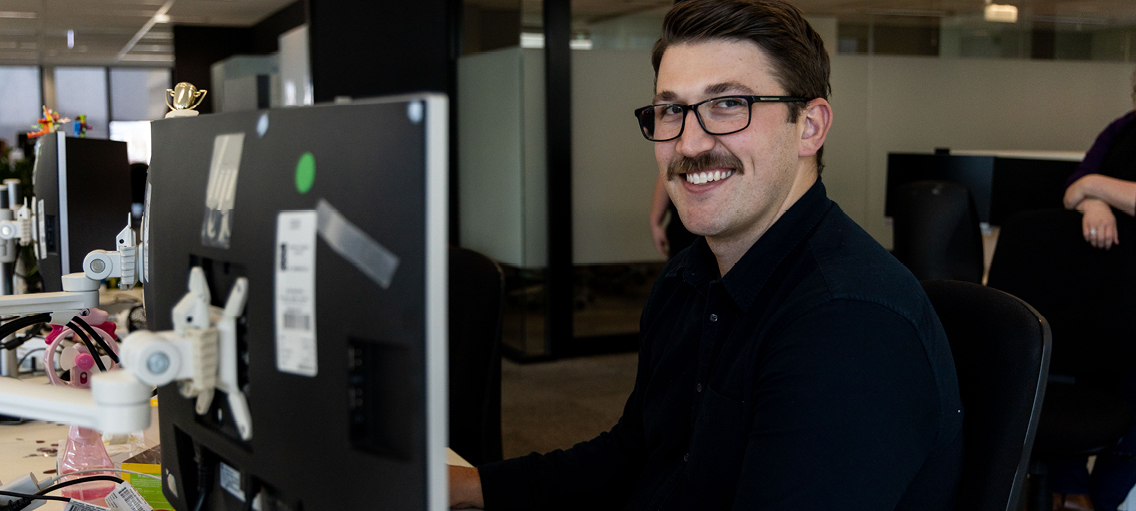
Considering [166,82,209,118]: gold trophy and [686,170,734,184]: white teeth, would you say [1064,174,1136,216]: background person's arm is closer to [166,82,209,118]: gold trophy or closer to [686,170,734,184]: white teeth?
[686,170,734,184]: white teeth

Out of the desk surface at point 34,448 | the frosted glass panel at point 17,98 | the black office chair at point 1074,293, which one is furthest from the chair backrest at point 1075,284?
the frosted glass panel at point 17,98

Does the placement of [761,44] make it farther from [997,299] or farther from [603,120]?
[603,120]

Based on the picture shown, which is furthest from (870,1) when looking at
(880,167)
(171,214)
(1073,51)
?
(171,214)

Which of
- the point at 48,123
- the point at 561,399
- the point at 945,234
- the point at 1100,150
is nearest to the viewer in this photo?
the point at 48,123

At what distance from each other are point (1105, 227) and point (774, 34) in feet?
5.65

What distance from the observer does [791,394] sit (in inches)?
36.7

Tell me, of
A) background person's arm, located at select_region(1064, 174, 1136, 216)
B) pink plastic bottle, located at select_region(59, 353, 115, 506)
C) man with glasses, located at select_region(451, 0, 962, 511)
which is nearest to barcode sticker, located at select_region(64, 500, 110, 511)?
pink plastic bottle, located at select_region(59, 353, 115, 506)

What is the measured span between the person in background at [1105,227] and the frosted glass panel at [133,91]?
1498 centimetres

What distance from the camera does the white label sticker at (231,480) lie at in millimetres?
799

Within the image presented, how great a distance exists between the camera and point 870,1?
171 inches

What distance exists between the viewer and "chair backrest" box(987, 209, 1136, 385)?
2434mm

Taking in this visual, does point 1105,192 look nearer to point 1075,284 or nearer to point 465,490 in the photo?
point 1075,284

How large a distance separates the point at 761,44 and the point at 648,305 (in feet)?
1.45

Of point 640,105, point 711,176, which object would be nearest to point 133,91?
point 640,105
